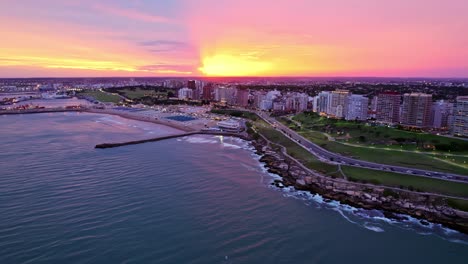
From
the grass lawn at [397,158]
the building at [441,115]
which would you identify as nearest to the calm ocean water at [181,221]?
the grass lawn at [397,158]

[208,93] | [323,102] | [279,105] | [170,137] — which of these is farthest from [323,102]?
[208,93]

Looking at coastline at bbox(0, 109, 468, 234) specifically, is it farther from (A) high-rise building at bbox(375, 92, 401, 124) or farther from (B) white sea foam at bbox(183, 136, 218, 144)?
(A) high-rise building at bbox(375, 92, 401, 124)

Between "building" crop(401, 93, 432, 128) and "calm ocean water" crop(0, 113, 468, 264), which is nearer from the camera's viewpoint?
Result: "calm ocean water" crop(0, 113, 468, 264)

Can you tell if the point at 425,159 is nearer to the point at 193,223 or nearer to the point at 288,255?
the point at 288,255

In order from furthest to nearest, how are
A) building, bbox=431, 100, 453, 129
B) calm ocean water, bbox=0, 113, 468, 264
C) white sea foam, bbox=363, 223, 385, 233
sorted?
building, bbox=431, 100, 453, 129
white sea foam, bbox=363, 223, 385, 233
calm ocean water, bbox=0, 113, 468, 264

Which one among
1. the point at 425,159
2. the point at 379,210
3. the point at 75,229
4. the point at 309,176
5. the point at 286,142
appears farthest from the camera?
the point at 286,142

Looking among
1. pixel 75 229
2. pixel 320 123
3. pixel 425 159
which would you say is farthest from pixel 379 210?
pixel 320 123

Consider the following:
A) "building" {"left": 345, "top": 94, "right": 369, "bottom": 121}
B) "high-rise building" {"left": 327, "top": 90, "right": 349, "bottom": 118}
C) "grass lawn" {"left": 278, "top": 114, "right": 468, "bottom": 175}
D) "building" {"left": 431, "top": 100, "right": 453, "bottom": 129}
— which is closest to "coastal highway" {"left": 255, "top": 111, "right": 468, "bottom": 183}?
"grass lawn" {"left": 278, "top": 114, "right": 468, "bottom": 175}
